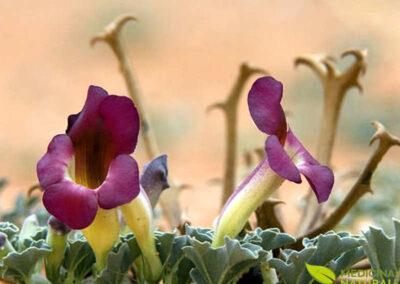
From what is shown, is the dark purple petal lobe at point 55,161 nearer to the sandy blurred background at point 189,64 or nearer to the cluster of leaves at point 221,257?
the cluster of leaves at point 221,257

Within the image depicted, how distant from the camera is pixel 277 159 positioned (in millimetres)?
337

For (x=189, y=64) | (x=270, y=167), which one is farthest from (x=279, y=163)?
(x=189, y=64)

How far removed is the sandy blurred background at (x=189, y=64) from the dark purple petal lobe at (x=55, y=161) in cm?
263

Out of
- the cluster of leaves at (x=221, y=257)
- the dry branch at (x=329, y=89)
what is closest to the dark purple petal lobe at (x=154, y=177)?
the cluster of leaves at (x=221, y=257)

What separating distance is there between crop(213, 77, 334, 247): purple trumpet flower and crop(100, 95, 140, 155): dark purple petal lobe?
0.19ft

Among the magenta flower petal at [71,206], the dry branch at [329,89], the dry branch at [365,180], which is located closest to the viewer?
the magenta flower petal at [71,206]

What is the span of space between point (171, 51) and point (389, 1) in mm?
1430

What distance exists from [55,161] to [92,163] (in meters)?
0.02

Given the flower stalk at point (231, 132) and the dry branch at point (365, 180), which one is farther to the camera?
the flower stalk at point (231, 132)

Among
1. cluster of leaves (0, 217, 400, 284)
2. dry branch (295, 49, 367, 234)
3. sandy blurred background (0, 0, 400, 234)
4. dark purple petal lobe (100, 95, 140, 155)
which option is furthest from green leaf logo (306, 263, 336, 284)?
sandy blurred background (0, 0, 400, 234)

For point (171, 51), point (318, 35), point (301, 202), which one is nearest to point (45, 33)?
point (171, 51)

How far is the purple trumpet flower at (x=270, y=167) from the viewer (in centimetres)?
34

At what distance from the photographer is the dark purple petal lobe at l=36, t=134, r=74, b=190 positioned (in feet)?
1.07

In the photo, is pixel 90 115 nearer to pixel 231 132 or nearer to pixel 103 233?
pixel 103 233
